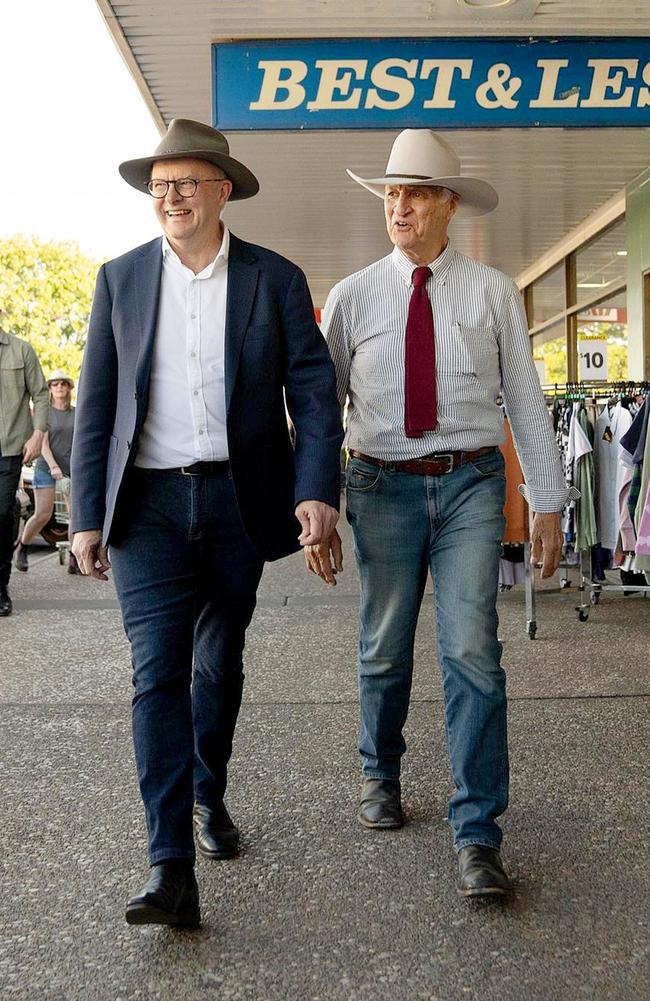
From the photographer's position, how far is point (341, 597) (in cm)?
927

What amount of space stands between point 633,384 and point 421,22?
3.26 m

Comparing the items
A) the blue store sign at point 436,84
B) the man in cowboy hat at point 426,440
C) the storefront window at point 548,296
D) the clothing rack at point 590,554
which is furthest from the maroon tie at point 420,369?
the storefront window at point 548,296

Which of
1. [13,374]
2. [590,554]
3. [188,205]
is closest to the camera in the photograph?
[188,205]

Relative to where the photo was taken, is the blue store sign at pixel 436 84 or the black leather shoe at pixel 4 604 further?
the black leather shoe at pixel 4 604

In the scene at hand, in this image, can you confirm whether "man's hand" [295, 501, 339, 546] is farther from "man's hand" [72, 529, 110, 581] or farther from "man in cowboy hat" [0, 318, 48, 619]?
"man in cowboy hat" [0, 318, 48, 619]

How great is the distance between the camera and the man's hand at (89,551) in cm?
347

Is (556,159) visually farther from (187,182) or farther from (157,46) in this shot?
(187,182)

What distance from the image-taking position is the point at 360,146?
12.0 meters

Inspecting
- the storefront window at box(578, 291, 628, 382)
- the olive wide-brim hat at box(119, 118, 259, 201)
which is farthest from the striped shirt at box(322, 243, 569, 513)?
the storefront window at box(578, 291, 628, 382)

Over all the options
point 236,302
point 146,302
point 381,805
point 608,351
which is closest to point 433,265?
point 236,302

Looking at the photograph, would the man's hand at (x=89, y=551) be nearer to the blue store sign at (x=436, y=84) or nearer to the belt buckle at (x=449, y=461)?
the belt buckle at (x=449, y=461)

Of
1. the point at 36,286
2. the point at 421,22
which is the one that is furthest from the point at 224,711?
the point at 36,286

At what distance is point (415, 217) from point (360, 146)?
27.9 ft

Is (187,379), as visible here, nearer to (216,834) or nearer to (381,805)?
(216,834)
